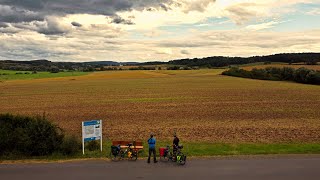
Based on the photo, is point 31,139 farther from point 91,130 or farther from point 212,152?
point 212,152

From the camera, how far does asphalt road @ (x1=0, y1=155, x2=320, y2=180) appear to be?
14562 millimetres

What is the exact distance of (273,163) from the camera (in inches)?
651

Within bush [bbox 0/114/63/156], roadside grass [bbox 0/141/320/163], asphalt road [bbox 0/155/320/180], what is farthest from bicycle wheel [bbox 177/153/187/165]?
bush [bbox 0/114/63/156]

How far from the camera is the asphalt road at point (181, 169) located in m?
14.6

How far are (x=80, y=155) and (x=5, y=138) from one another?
12.5 feet

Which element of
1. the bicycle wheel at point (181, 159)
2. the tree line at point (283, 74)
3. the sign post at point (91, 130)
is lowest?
the bicycle wheel at point (181, 159)

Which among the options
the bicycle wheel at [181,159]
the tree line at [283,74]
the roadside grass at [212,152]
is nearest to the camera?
the bicycle wheel at [181,159]

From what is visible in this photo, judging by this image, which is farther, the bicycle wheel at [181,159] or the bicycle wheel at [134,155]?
the bicycle wheel at [134,155]

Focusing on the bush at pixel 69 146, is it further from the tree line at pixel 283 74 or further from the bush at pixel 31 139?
the tree line at pixel 283 74

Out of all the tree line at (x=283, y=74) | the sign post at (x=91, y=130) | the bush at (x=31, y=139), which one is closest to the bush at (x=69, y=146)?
the bush at (x=31, y=139)

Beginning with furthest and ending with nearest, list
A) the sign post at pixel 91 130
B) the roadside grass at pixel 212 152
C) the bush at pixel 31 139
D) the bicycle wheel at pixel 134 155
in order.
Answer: the sign post at pixel 91 130 → the bush at pixel 31 139 → the roadside grass at pixel 212 152 → the bicycle wheel at pixel 134 155

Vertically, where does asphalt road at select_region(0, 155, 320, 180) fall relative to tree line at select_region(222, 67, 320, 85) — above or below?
below

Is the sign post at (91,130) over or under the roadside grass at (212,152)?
over

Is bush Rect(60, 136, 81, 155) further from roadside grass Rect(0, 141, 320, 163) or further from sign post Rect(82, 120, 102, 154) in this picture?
sign post Rect(82, 120, 102, 154)
